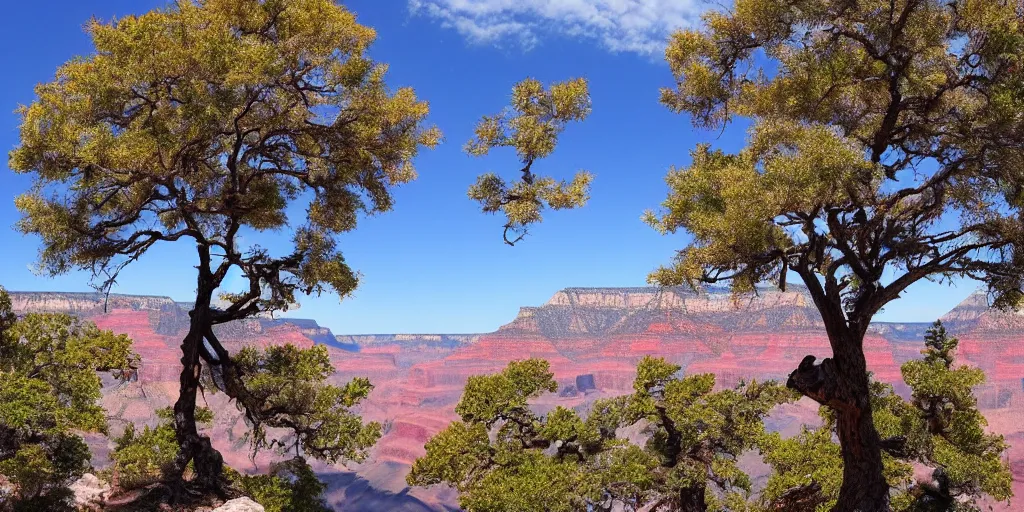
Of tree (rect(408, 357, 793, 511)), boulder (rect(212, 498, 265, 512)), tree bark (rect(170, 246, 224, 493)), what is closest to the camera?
boulder (rect(212, 498, 265, 512))

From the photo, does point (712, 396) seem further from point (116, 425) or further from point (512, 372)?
point (116, 425)

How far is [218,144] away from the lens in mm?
15945

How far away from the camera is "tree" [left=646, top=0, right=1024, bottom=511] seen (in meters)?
10.9

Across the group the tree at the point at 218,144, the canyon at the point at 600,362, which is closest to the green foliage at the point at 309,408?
the tree at the point at 218,144

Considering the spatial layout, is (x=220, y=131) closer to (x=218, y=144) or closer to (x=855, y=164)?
(x=218, y=144)

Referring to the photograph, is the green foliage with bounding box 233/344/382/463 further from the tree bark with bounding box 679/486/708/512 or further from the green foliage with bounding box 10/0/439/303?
the tree bark with bounding box 679/486/708/512

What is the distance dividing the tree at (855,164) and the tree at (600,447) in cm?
582

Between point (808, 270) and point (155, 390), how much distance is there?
509 ft

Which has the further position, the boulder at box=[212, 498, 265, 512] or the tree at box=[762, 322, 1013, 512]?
the tree at box=[762, 322, 1013, 512]

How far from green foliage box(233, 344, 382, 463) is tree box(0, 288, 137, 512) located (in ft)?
10.2

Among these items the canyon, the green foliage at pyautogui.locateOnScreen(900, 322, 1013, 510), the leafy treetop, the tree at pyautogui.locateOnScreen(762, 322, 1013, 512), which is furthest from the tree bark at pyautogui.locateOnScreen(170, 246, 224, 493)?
the canyon

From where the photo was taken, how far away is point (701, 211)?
12945mm

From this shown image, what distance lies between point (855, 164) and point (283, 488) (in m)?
15.1

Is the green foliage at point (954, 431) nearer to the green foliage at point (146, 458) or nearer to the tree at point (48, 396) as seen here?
the green foliage at point (146, 458)
